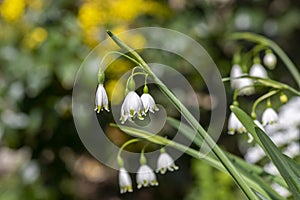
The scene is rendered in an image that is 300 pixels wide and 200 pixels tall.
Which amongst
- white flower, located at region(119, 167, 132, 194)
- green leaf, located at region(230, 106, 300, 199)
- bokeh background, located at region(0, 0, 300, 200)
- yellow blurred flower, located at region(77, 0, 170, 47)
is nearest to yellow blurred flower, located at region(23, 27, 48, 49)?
bokeh background, located at region(0, 0, 300, 200)

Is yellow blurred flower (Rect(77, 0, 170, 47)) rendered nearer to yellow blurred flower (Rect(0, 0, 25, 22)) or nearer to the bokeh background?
the bokeh background

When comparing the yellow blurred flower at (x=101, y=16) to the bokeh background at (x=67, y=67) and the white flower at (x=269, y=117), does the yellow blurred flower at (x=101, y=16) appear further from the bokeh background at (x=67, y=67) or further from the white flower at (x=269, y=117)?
the white flower at (x=269, y=117)

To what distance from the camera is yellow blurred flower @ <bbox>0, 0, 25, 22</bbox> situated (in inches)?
83.1

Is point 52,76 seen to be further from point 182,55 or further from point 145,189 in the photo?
point 145,189

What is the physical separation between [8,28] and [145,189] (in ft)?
2.99

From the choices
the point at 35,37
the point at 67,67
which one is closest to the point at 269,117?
the point at 67,67

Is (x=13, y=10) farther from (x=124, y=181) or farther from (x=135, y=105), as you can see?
(x=135, y=105)

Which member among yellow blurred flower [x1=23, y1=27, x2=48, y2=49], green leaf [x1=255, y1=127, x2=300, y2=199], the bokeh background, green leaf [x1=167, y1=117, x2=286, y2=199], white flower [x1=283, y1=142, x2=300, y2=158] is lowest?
green leaf [x1=255, y1=127, x2=300, y2=199]

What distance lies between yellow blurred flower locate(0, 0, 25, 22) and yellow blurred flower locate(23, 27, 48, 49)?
0.07 meters

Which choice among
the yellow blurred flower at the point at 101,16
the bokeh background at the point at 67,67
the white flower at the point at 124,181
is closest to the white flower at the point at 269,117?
the white flower at the point at 124,181

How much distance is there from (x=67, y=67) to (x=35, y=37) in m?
0.19

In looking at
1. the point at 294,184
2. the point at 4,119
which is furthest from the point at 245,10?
the point at 294,184

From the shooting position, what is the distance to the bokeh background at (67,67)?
2.08 meters

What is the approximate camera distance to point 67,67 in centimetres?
203
